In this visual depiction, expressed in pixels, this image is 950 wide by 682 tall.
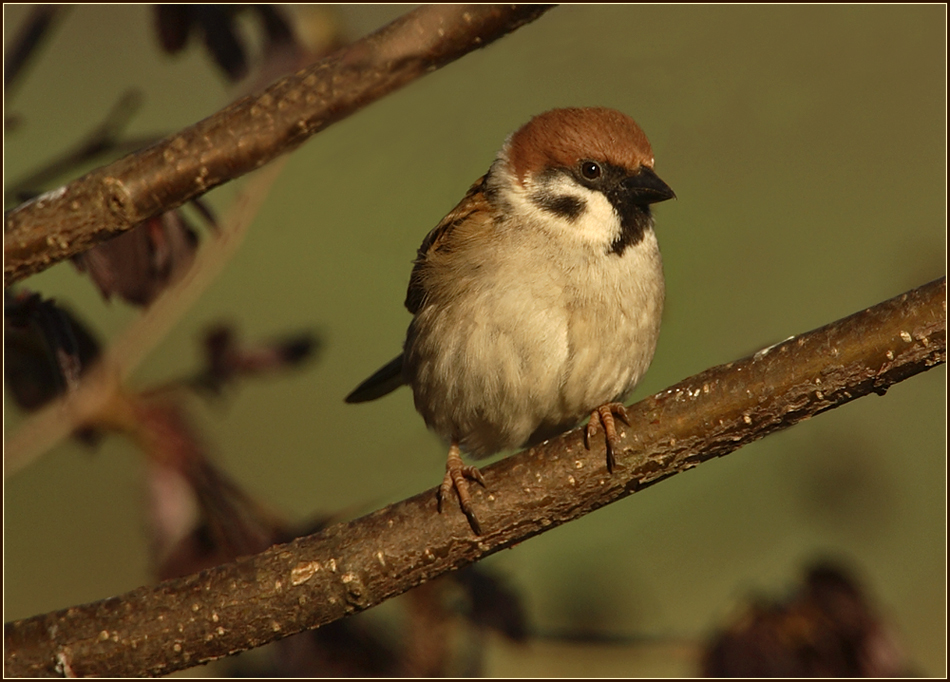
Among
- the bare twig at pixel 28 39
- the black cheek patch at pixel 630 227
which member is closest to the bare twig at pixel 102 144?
the bare twig at pixel 28 39

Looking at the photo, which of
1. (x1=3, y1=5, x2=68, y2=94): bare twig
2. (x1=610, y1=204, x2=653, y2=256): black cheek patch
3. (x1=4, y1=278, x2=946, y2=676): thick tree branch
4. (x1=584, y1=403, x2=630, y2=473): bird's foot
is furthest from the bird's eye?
(x1=3, y1=5, x2=68, y2=94): bare twig

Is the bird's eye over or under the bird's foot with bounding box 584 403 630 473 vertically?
over

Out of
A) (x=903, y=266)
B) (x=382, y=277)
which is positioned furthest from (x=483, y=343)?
(x=382, y=277)

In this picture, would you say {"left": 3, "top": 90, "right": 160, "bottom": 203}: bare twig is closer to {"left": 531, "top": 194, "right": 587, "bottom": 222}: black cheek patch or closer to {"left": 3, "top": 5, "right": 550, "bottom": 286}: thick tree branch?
{"left": 3, "top": 5, "right": 550, "bottom": 286}: thick tree branch

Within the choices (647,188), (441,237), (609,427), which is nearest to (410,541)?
(609,427)

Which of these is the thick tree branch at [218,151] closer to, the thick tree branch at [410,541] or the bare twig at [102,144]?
the bare twig at [102,144]

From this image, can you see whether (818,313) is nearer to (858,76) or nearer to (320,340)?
(858,76)
